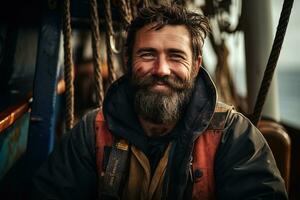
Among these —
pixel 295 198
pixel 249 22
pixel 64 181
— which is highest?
pixel 249 22

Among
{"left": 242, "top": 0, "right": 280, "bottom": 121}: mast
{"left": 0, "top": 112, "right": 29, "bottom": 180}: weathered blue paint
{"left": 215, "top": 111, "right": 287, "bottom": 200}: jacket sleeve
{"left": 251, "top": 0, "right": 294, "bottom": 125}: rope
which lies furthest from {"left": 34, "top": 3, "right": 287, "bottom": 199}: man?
{"left": 242, "top": 0, "right": 280, "bottom": 121}: mast

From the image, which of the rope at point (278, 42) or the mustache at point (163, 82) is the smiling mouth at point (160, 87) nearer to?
the mustache at point (163, 82)

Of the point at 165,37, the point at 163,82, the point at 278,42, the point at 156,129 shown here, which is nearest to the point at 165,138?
the point at 156,129

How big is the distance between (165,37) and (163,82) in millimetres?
250

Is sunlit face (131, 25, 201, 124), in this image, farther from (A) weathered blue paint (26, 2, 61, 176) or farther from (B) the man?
(A) weathered blue paint (26, 2, 61, 176)

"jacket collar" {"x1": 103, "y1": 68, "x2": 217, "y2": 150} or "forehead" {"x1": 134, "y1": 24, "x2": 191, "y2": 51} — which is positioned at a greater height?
"forehead" {"x1": 134, "y1": 24, "x2": 191, "y2": 51}

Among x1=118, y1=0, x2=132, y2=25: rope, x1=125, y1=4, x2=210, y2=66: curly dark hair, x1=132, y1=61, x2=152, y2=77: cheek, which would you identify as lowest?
x1=132, y1=61, x2=152, y2=77: cheek

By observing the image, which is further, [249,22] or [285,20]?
[249,22]

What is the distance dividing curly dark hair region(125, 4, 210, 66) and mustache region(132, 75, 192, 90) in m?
0.19

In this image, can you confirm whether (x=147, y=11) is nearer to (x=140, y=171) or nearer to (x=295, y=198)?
(x=140, y=171)

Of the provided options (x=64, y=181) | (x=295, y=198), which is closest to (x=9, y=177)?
(x=64, y=181)

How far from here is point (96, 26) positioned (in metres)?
2.34

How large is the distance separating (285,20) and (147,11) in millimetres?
787

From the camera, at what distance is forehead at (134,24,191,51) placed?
1814 mm
